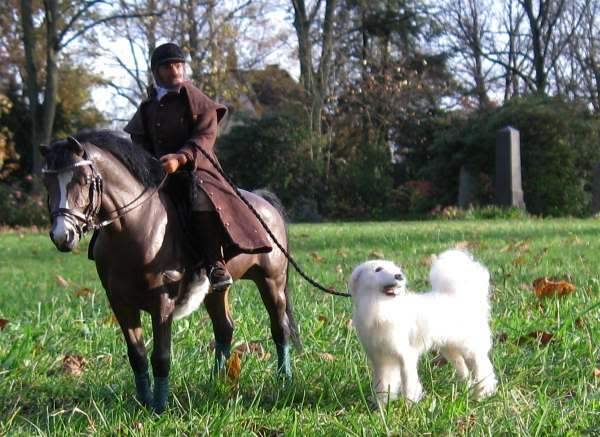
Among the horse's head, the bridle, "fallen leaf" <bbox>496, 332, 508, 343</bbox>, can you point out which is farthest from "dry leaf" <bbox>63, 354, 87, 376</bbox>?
"fallen leaf" <bbox>496, 332, 508, 343</bbox>

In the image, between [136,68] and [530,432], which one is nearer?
[530,432]

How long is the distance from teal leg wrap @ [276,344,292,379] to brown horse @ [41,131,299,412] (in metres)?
0.59

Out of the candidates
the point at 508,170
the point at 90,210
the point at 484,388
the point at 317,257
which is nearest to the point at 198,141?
the point at 90,210

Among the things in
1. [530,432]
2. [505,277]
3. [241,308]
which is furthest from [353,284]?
[505,277]

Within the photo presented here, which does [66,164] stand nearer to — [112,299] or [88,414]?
[112,299]

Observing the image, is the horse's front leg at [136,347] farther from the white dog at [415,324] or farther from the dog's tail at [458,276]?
the dog's tail at [458,276]

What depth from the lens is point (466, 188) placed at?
2311 centimetres

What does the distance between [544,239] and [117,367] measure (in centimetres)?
796

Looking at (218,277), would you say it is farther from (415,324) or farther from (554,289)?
(554,289)

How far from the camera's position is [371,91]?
97.9 feet

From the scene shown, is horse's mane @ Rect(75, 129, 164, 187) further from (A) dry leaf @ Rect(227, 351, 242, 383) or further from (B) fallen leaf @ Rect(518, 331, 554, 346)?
(B) fallen leaf @ Rect(518, 331, 554, 346)

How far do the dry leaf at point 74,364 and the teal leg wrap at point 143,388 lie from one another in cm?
72

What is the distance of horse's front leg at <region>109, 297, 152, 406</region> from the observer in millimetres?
3670

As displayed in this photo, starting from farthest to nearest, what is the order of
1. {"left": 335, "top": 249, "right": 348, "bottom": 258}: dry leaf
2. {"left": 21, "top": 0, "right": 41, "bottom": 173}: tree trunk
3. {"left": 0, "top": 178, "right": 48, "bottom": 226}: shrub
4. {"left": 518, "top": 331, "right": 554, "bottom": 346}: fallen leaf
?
{"left": 21, "top": 0, "right": 41, "bottom": 173}: tree trunk → {"left": 0, "top": 178, "right": 48, "bottom": 226}: shrub → {"left": 335, "top": 249, "right": 348, "bottom": 258}: dry leaf → {"left": 518, "top": 331, "right": 554, "bottom": 346}: fallen leaf
